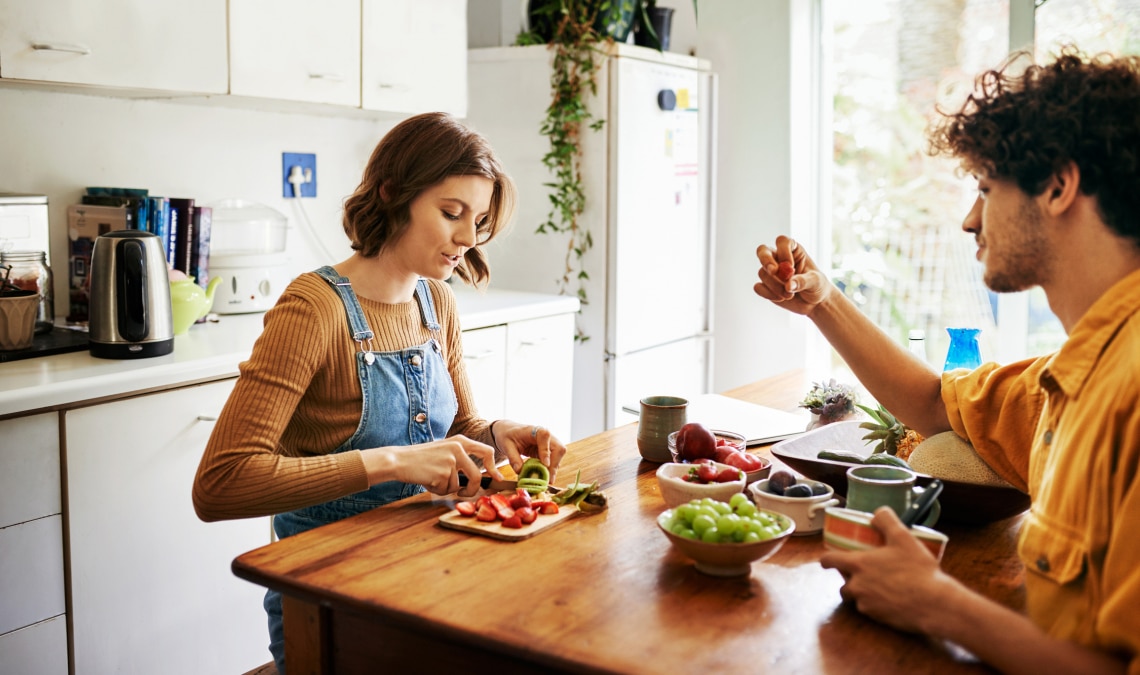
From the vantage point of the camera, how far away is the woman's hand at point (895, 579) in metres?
1.07

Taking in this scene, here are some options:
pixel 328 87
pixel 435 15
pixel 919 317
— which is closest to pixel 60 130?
pixel 328 87

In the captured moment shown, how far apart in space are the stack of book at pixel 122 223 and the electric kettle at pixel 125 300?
35 cm

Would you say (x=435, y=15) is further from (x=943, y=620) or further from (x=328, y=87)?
(x=943, y=620)

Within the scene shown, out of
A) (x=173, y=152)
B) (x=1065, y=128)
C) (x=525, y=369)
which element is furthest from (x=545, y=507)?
(x=173, y=152)

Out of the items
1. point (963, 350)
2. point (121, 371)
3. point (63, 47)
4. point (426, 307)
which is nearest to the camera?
point (963, 350)

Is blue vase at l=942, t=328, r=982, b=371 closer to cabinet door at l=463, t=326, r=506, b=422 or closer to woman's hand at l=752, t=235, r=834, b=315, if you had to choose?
woman's hand at l=752, t=235, r=834, b=315

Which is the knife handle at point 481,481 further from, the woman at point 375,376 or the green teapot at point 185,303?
the green teapot at point 185,303

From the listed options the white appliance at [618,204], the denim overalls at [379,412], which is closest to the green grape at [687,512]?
the denim overalls at [379,412]

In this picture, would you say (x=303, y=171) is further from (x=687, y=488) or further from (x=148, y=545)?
(x=687, y=488)

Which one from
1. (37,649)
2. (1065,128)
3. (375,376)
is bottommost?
(37,649)

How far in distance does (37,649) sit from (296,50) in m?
1.63

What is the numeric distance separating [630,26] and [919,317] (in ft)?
5.50

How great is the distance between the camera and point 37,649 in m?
2.02

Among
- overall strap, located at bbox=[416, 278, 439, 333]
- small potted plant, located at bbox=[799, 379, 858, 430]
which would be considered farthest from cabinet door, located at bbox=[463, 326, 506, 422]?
small potted plant, located at bbox=[799, 379, 858, 430]
